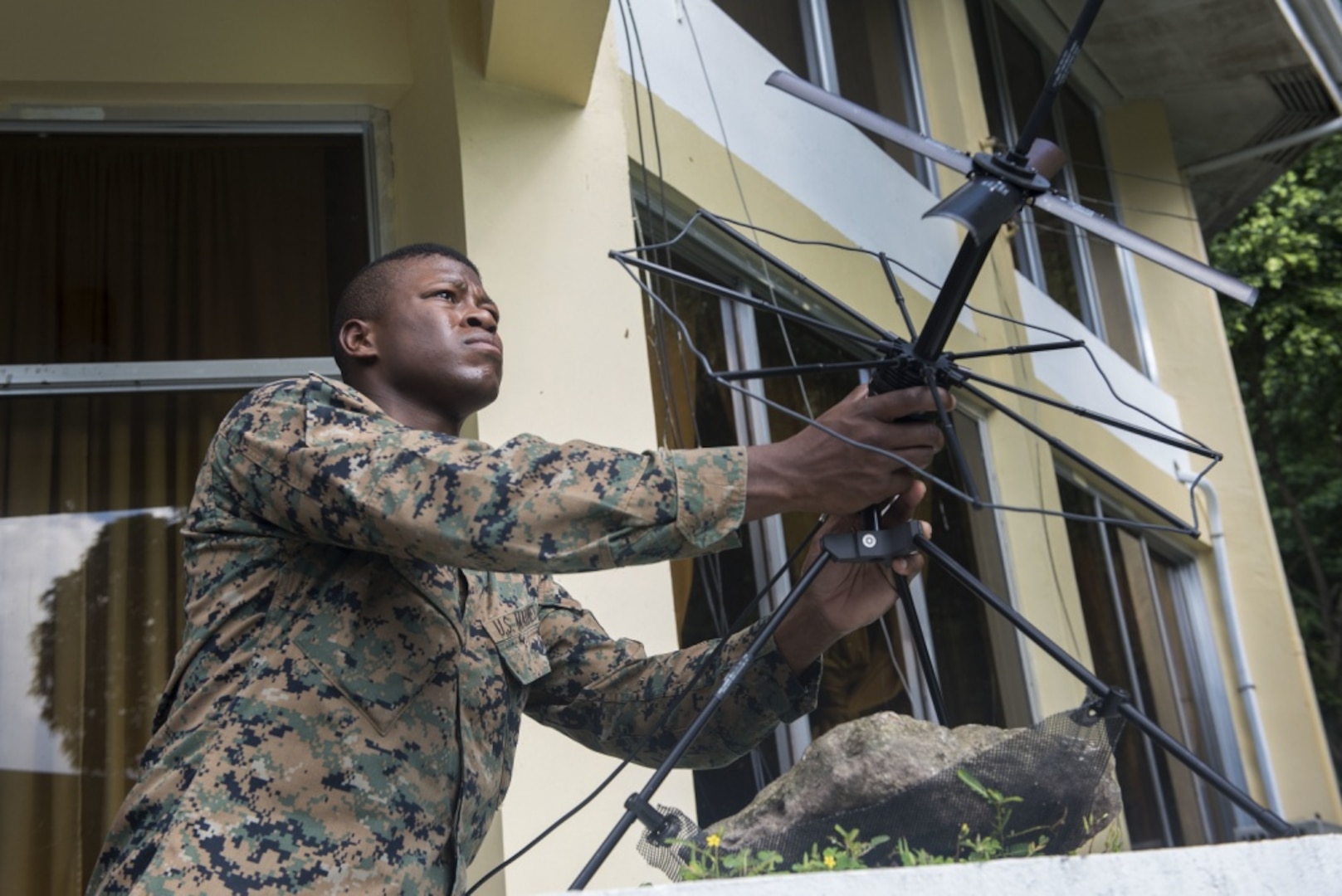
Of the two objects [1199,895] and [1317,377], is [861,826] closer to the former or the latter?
[1199,895]

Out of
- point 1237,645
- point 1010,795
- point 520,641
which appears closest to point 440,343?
point 520,641

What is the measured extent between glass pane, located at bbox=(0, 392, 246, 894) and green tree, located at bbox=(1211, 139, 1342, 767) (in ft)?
37.4

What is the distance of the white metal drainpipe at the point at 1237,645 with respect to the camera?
8.90m

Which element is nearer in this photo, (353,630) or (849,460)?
(849,460)

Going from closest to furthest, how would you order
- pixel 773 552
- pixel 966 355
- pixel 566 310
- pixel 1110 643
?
pixel 966 355 → pixel 566 310 → pixel 773 552 → pixel 1110 643

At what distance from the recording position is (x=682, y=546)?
6.28 feet

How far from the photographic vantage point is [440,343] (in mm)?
2453

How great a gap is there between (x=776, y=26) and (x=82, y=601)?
367cm

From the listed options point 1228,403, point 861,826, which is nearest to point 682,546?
point 861,826

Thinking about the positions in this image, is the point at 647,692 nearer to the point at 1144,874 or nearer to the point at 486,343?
the point at 486,343

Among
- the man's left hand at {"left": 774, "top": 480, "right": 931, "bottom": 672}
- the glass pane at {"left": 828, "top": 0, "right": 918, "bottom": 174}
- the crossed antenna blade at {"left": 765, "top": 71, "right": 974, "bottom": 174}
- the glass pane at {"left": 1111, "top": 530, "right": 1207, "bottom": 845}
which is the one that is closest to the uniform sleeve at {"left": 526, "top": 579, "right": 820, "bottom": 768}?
the man's left hand at {"left": 774, "top": 480, "right": 931, "bottom": 672}

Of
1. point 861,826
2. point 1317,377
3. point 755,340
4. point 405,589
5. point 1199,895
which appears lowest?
point 1199,895

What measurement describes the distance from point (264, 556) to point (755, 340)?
3029mm

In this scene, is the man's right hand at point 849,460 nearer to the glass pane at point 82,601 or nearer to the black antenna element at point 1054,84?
the black antenna element at point 1054,84
